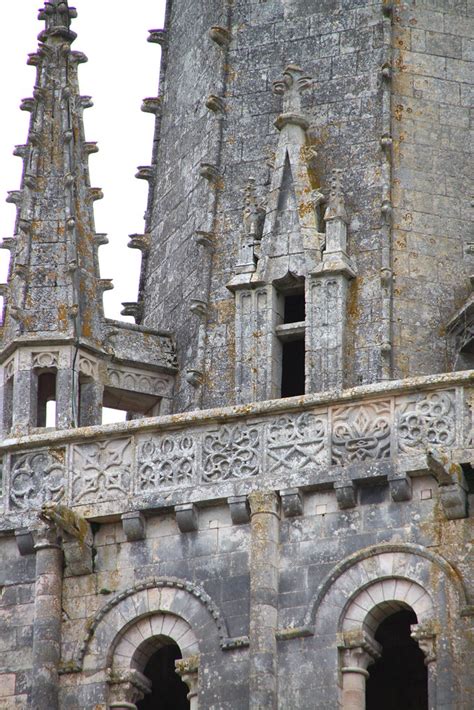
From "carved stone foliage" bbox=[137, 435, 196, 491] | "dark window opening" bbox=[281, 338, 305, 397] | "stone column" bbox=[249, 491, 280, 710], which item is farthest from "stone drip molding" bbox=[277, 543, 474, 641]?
"dark window opening" bbox=[281, 338, 305, 397]

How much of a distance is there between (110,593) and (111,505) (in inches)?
39.9

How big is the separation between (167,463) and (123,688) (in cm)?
264

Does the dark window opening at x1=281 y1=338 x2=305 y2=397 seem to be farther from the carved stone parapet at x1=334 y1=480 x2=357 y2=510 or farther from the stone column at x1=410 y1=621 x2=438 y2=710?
the stone column at x1=410 y1=621 x2=438 y2=710

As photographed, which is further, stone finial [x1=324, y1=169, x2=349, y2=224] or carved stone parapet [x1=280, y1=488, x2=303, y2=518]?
stone finial [x1=324, y1=169, x2=349, y2=224]

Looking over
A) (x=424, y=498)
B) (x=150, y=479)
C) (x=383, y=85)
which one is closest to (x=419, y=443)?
(x=424, y=498)

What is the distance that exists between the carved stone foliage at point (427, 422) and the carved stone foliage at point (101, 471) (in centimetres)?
337

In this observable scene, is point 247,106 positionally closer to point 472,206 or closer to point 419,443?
point 472,206

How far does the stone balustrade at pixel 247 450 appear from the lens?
37219 millimetres

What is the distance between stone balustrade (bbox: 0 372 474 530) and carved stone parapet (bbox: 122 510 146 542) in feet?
0.36

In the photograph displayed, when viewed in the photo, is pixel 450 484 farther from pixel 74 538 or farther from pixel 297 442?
pixel 74 538

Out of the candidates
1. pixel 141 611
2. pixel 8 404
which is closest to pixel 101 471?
pixel 141 611

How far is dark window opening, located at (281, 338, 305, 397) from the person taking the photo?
40562 millimetres

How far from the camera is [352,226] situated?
133 ft

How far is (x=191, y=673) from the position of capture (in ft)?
123
